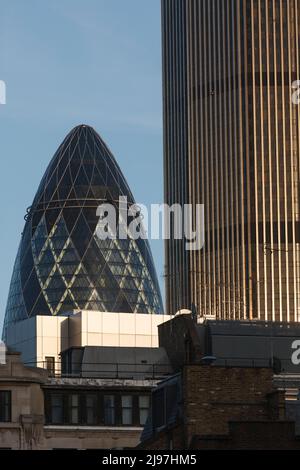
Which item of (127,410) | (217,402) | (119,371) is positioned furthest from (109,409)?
(217,402)

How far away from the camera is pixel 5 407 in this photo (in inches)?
4203

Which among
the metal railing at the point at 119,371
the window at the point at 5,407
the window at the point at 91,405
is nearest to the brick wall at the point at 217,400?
the window at the point at 5,407

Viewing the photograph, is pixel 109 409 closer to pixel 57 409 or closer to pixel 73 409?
pixel 73 409

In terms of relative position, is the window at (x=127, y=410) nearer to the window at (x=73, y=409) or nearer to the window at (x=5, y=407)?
the window at (x=73, y=409)

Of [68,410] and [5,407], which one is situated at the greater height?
[5,407]

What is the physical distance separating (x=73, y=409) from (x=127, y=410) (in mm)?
3241

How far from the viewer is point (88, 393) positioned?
4294 inches

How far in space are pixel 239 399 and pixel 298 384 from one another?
84.9ft

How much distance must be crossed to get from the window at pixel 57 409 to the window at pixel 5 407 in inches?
111

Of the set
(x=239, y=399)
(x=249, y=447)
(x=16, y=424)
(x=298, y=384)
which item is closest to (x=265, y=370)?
(x=239, y=399)

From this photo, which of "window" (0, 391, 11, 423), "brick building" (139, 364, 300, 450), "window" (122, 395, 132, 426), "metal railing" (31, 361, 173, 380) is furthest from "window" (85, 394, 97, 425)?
"brick building" (139, 364, 300, 450)

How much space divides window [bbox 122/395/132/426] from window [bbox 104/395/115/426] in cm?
60

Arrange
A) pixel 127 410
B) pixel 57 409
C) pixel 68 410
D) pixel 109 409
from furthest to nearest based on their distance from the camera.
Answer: pixel 109 409 < pixel 127 410 < pixel 68 410 < pixel 57 409
